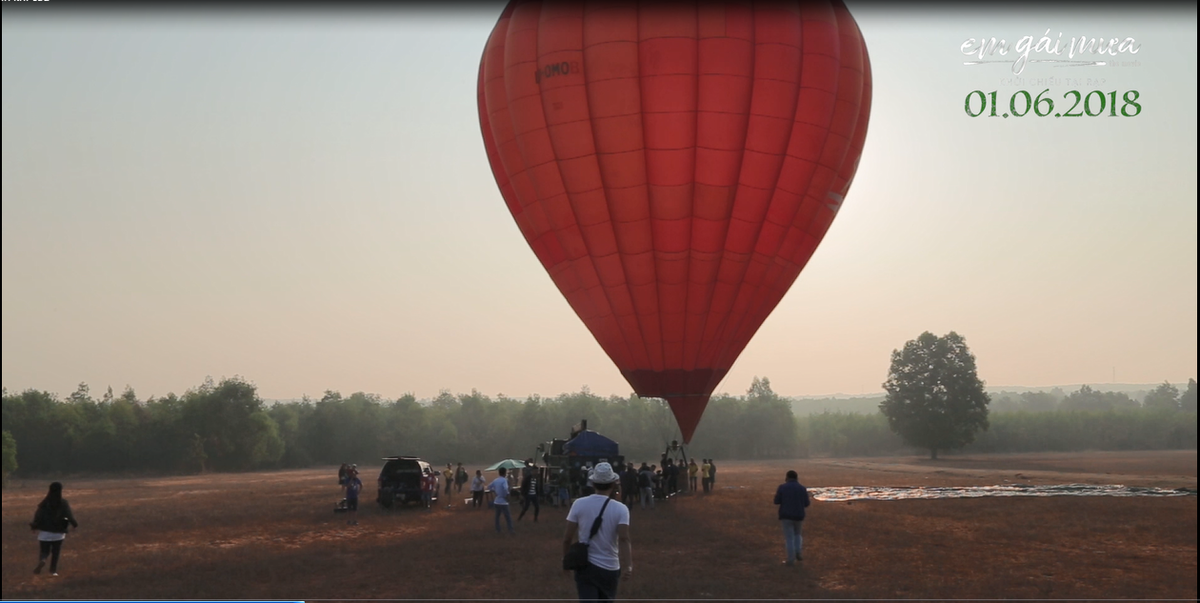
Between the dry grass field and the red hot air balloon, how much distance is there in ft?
16.7

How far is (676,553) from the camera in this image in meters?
17.4

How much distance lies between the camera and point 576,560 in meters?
7.93

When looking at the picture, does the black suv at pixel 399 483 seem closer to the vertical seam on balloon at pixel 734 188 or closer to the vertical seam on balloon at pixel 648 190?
the vertical seam on balloon at pixel 648 190

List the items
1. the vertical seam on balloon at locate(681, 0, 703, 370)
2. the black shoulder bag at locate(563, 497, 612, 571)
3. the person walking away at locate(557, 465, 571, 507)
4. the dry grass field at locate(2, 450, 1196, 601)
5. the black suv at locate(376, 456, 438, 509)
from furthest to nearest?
the black suv at locate(376, 456, 438, 509) → the person walking away at locate(557, 465, 571, 507) → the vertical seam on balloon at locate(681, 0, 703, 370) → the dry grass field at locate(2, 450, 1196, 601) → the black shoulder bag at locate(563, 497, 612, 571)

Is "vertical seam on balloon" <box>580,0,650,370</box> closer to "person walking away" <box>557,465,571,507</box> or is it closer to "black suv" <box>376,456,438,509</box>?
"person walking away" <box>557,465,571,507</box>

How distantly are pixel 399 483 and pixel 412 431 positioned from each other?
79.5 metres

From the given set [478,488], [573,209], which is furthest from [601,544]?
[478,488]

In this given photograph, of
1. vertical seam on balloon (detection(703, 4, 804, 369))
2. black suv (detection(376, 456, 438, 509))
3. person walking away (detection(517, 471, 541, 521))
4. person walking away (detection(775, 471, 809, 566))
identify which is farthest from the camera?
black suv (detection(376, 456, 438, 509))

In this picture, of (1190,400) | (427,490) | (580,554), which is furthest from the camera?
(1190,400)

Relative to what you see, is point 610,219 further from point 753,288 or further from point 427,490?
point 427,490

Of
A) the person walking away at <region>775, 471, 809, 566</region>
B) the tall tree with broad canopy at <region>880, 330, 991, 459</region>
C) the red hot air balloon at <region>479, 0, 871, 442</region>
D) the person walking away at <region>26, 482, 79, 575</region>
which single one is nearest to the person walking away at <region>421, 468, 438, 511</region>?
the red hot air balloon at <region>479, 0, 871, 442</region>

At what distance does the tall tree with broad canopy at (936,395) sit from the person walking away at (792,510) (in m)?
61.8

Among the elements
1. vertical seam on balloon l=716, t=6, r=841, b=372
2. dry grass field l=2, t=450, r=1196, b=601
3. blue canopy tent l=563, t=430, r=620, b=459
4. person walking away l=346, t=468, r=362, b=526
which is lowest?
dry grass field l=2, t=450, r=1196, b=601

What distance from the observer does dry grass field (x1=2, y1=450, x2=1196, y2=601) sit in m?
13.5
